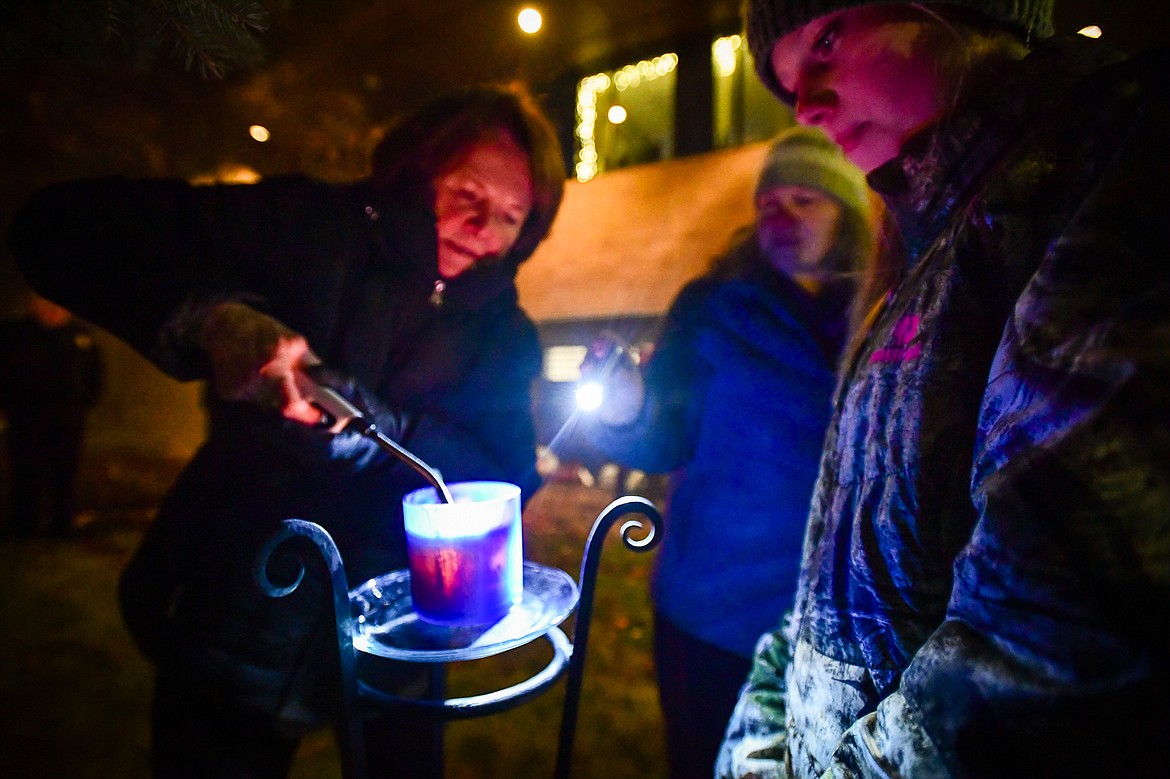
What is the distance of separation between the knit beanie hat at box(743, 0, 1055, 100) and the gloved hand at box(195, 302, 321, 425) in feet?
4.43

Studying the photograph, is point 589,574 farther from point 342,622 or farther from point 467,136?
point 467,136

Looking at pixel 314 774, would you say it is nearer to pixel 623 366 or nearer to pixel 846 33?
pixel 623 366

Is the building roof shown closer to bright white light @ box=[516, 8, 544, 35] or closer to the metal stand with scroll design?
bright white light @ box=[516, 8, 544, 35]

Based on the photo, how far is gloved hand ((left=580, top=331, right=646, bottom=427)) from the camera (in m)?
1.75

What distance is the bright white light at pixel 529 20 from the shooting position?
91.2 inches

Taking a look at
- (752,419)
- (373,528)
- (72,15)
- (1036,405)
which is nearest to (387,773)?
(373,528)

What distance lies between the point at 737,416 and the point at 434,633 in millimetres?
1360

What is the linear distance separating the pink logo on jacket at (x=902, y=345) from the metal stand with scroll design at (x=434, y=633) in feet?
1.82

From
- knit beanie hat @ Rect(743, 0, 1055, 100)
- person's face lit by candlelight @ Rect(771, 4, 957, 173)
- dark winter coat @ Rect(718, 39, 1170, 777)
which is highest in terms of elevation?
knit beanie hat @ Rect(743, 0, 1055, 100)

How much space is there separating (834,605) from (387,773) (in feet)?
5.14

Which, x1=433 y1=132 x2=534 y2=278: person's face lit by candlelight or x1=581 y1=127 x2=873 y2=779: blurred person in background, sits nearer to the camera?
x1=433 y1=132 x2=534 y2=278: person's face lit by candlelight

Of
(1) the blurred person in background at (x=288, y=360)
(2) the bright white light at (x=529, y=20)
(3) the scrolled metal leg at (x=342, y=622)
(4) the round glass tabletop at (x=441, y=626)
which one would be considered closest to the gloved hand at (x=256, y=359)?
(1) the blurred person in background at (x=288, y=360)

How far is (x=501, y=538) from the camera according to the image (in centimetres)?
112

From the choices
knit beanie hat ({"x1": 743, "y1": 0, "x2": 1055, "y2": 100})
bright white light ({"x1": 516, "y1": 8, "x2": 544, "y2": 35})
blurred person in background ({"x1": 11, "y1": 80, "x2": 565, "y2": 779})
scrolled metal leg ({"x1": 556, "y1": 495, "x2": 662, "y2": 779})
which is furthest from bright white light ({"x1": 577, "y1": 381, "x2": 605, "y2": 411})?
bright white light ({"x1": 516, "y1": 8, "x2": 544, "y2": 35})
